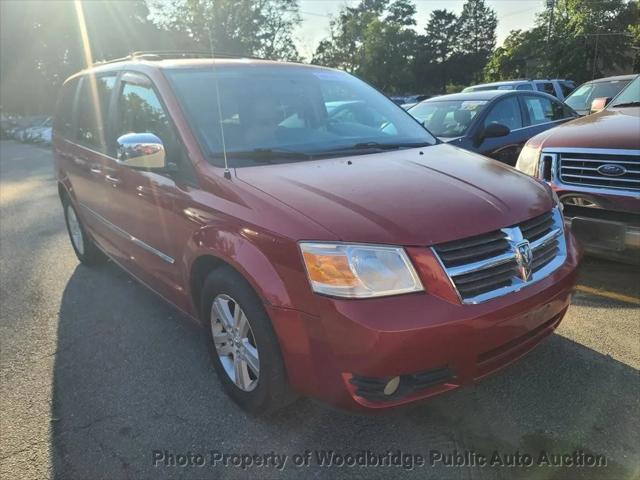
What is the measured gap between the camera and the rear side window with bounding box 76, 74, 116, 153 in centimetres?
414

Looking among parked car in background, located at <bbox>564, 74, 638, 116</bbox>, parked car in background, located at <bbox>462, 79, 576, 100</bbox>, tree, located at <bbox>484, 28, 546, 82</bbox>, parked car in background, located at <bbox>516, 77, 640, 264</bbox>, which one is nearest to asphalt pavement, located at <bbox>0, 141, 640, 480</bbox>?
parked car in background, located at <bbox>516, 77, 640, 264</bbox>

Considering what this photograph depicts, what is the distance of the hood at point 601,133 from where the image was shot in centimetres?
406

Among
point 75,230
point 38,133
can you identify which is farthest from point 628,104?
point 38,133

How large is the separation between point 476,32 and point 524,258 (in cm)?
8167

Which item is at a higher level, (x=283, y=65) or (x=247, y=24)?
(x=247, y=24)

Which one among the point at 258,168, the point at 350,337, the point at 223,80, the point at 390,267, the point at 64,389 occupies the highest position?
the point at 223,80

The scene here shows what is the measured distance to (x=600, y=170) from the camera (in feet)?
13.4

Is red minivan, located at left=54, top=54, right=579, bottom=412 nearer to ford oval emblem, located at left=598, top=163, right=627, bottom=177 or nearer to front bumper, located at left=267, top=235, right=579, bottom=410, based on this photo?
front bumper, located at left=267, top=235, right=579, bottom=410

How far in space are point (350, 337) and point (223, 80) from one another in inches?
79.3

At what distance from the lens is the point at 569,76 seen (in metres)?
36.8

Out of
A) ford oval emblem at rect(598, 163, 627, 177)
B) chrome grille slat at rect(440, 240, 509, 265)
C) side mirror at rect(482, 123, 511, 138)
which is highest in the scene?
side mirror at rect(482, 123, 511, 138)

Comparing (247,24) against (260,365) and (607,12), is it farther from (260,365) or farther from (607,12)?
(260,365)

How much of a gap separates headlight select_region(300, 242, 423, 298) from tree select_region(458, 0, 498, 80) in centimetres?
7438

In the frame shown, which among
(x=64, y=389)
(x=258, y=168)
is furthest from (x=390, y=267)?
(x=64, y=389)
